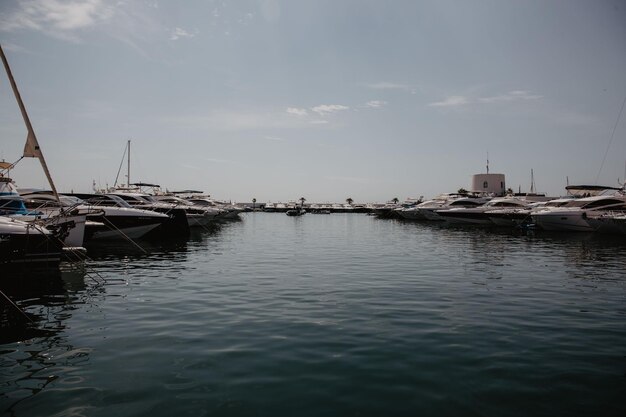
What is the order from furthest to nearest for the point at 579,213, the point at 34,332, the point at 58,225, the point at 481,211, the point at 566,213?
the point at 481,211 < the point at 566,213 < the point at 579,213 < the point at 58,225 < the point at 34,332

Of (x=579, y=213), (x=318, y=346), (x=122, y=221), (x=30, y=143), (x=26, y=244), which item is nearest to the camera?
(x=318, y=346)

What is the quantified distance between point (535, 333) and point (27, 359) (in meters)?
10.2

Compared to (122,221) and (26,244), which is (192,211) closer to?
(122,221)

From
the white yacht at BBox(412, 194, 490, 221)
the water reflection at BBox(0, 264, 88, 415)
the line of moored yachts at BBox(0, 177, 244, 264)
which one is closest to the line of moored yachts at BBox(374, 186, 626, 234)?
the white yacht at BBox(412, 194, 490, 221)

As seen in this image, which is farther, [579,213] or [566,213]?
[566,213]

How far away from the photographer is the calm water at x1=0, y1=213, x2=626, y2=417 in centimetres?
616

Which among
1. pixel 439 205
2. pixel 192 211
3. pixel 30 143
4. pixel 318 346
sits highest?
pixel 30 143

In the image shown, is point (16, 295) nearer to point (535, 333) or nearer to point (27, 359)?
point (27, 359)

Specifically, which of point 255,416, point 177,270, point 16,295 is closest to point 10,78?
point 16,295

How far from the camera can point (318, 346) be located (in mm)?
8562

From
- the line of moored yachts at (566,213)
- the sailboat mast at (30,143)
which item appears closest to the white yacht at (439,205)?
the line of moored yachts at (566,213)

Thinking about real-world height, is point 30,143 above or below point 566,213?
above

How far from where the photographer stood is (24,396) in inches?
250

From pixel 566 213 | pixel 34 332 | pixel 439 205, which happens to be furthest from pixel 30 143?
pixel 439 205
